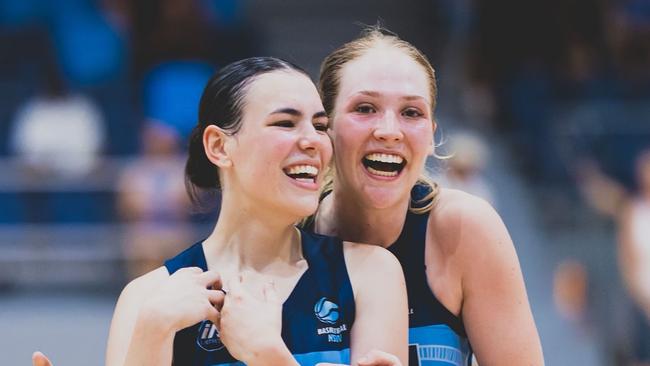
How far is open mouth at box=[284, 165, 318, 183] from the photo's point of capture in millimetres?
2982

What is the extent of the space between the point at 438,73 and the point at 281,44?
1.29 metres

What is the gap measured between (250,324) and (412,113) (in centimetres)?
78

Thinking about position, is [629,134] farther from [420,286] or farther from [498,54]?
[420,286]

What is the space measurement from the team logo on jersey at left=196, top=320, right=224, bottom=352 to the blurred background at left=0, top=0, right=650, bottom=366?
10.7 feet

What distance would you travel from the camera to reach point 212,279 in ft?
9.54

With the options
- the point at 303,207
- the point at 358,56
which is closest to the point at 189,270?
the point at 303,207

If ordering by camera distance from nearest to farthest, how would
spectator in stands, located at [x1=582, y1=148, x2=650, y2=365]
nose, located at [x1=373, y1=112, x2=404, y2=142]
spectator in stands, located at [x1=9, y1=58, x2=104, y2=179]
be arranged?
nose, located at [x1=373, y1=112, x2=404, y2=142]
spectator in stands, located at [x1=582, y1=148, x2=650, y2=365]
spectator in stands, located at [x1=9, y1=58, x2=104, y2=179]

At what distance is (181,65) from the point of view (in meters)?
8.25

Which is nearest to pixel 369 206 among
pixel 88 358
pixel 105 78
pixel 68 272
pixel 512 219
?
pixel 88 358

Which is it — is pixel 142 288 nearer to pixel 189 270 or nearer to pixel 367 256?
pixel 189 270

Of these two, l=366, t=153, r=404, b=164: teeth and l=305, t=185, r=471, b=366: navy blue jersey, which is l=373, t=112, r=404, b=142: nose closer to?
l=366, t=153, r=404, b=164: teeth

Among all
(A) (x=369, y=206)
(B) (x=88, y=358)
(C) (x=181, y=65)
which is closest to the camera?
(A) (x=369, y=206)

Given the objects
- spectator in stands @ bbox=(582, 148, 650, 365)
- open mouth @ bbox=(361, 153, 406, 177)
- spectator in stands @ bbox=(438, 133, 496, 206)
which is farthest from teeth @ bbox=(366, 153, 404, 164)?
spectator in stands @ bbox=(582, 148, 650, 365)

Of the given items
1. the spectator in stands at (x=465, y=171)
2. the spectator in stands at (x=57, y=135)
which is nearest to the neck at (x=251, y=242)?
the spectator in stands at (x=465, y=171)
